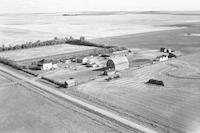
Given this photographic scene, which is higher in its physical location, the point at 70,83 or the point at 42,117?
the point at 70,83

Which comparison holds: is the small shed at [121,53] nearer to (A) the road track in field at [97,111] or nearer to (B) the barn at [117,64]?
(B) the barn at [117,64]

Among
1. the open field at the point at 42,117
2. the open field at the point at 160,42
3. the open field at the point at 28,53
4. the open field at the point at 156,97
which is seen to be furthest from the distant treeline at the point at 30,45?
the open field at the point at 156,97

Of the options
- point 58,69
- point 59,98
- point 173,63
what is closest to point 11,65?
point 58,69

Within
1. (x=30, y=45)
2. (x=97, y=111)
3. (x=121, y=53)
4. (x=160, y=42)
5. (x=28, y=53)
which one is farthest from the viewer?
(x=160, y=42)

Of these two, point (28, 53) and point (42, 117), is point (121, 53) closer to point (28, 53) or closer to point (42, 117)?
point (28, 53)

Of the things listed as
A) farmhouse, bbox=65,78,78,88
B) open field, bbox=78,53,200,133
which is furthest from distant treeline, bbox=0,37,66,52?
open field, bbox=78,53,200,133

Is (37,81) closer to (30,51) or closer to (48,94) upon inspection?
(48,94)

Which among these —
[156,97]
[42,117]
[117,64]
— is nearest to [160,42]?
[117,64]
